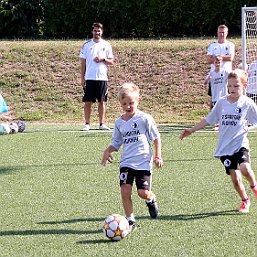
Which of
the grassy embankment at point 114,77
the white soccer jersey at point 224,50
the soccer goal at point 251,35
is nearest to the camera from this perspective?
the white soccer jersey at point 224,50

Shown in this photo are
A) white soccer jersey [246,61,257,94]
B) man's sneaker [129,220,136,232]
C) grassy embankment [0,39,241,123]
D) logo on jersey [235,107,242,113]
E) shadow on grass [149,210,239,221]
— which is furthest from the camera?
grassy embankment [0,39,241,123]

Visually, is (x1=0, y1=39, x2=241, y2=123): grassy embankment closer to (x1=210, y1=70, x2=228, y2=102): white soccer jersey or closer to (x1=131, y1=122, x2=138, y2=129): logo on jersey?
(x1=210, y1=70, x2=228, y2=102): white soccer jersey

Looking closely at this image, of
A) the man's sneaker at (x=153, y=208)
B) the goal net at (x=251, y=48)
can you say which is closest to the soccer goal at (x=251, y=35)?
the goal net at (x=251, y=48)

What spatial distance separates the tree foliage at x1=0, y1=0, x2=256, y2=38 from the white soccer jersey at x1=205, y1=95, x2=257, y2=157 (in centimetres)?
1416

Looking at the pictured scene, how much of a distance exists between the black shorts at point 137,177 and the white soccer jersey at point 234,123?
914mm

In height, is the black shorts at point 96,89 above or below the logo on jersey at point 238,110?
below

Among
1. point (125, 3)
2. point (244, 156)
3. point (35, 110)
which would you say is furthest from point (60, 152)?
point (125, 3)

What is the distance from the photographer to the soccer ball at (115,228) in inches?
263

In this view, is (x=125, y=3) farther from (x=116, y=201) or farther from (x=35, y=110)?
(x=116, y=201)

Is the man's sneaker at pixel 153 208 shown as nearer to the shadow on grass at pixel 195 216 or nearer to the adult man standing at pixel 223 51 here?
the shadow on grass at pixel 195 216

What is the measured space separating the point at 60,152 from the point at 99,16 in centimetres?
1119

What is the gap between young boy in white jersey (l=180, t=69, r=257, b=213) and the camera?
302 inches

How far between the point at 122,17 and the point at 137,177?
51.3 feet

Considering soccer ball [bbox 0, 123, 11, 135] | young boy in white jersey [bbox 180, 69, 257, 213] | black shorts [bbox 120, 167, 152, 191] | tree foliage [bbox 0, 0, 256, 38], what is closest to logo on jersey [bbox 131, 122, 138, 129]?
black shorts [bbox 120, 167, 152, 191]
